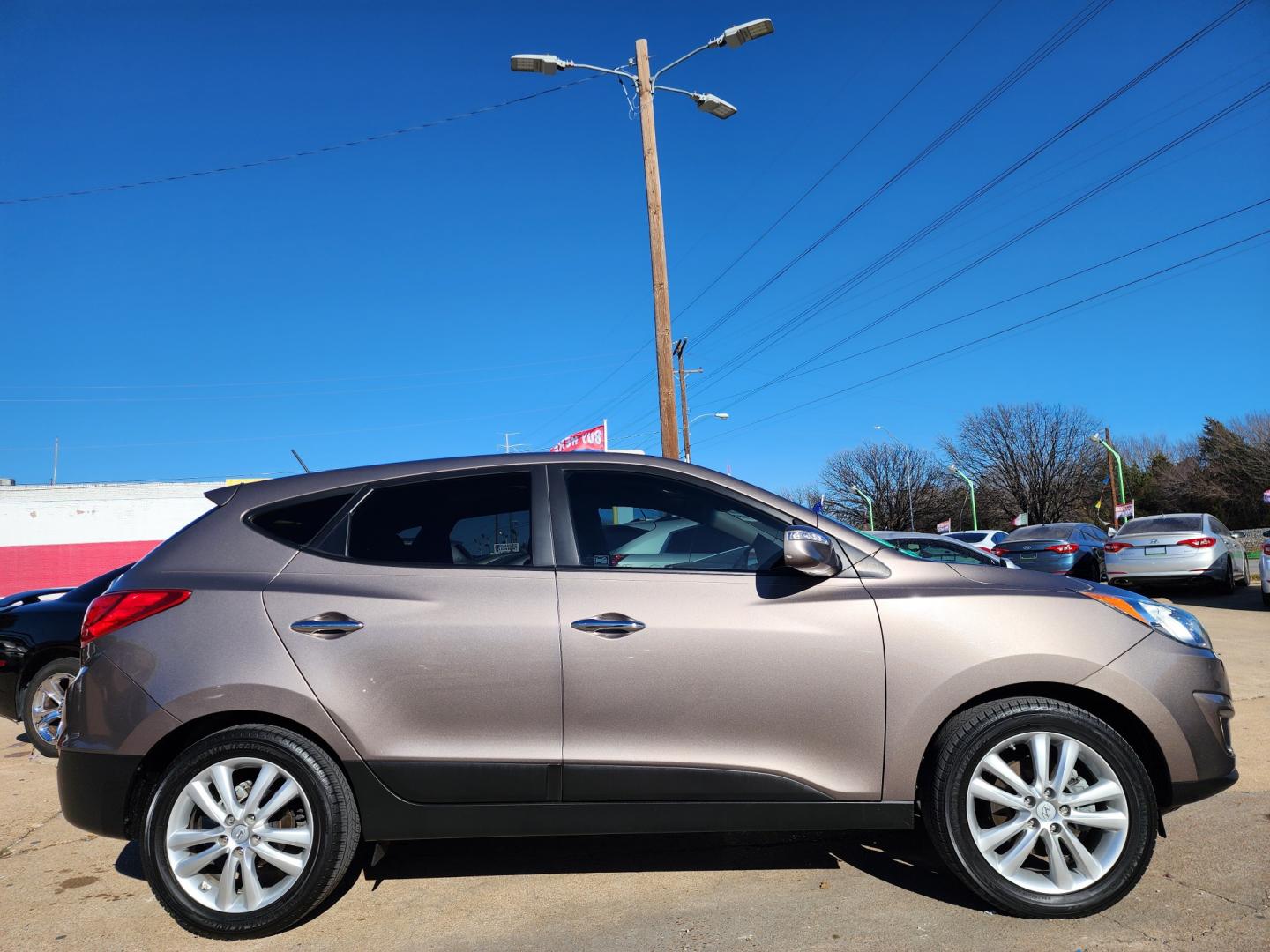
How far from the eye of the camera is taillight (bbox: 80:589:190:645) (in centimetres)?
312

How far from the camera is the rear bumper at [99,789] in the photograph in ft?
9.95

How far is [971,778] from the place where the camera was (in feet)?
9.75

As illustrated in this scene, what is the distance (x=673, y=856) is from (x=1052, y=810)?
158cm

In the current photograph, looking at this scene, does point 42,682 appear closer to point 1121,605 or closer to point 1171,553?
point 1121,605

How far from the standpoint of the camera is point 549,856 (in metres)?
3.82

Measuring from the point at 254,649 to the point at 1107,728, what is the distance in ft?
9.98

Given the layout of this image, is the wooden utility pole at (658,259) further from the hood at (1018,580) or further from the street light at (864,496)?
the street light at (864,496)

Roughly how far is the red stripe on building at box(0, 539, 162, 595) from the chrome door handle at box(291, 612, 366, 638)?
3598 cm

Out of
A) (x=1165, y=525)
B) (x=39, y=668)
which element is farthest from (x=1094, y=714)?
(x=1165, y=525)

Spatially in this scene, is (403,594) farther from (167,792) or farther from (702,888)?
(702,888)

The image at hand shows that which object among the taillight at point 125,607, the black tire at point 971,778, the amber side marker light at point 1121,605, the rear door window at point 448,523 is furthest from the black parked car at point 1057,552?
the taillight at point 125,607

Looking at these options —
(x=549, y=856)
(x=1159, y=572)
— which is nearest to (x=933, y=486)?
(x=1159, y=572)

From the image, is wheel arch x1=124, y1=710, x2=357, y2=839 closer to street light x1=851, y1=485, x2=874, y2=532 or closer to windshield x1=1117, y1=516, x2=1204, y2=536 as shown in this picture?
windshield x1=1117, y1=516, x2=1204, y2=536

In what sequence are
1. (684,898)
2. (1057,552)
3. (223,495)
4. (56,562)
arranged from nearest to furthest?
(684,898)
(223,495)
(1057,552)
(56,562)
